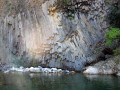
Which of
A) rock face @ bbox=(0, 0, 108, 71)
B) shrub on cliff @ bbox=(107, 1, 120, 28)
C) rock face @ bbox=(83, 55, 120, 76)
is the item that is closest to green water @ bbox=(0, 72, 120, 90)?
rock face @ bbox=(83, 55, 120, 76)

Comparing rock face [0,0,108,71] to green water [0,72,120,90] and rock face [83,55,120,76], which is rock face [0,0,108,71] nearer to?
rock face [83,55,120,76]

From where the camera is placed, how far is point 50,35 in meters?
20.9

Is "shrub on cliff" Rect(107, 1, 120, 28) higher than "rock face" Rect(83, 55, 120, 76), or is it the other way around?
"shrub on cliff" Rect(107, 1, 120, 28)

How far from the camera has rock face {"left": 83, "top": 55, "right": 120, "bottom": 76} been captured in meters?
16.8

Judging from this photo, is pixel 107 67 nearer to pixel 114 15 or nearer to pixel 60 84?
pixel 114 15

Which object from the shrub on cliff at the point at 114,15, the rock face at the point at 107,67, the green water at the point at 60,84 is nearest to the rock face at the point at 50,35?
the shrub on cliff at the point at 114,15

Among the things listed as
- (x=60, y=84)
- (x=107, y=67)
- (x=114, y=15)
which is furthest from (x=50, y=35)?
(x=60, y=84)

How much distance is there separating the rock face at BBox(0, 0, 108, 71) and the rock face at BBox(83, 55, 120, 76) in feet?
5.29

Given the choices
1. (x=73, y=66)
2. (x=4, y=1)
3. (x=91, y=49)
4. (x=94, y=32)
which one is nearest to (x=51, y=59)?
(x=73, y=66)

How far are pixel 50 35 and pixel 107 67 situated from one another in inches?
317

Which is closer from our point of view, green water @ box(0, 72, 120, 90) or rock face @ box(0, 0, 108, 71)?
green water @ box(0, 72, 120, 90)

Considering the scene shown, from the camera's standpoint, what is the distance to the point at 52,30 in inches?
822

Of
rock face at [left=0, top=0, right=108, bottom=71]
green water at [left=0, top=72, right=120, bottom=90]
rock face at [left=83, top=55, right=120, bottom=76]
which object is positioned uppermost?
rock face at [left=0, top=0, right=108, bottom=71]

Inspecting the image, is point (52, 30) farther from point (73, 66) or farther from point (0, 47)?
point (0, 47)
